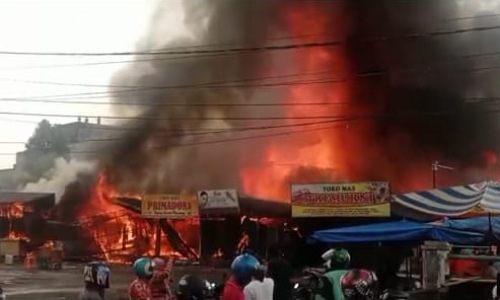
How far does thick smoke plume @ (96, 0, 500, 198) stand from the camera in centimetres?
2945

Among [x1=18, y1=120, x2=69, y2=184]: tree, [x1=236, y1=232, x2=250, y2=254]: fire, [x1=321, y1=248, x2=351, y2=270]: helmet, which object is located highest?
[x1=18, y1=120, x2=69, y2=184]: tree

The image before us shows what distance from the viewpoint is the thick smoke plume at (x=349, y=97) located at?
29.5 meters

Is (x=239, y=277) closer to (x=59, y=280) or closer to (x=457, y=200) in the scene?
(x=457, y=200)

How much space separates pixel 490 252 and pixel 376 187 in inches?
199

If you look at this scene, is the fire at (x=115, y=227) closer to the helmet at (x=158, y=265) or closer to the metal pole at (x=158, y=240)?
the metal pole at (x=158, y=240)

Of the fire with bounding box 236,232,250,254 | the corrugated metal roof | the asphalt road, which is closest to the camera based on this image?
the asphalt road

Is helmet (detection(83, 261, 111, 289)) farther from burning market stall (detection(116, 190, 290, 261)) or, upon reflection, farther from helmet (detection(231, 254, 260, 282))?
burning market stall (detection(116, 190, 290, 261))

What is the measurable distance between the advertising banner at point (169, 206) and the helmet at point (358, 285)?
19.2m

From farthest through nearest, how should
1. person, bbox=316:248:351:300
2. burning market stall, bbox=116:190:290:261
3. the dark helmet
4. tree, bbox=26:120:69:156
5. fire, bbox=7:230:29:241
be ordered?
1. tree, bbox=26:120:69:156
2. fire, bbox=7:230:29:241
3. burning market stall, bbox=116:190:290:261
4. person, bbox=316:248:351:300
5. the dark helmet

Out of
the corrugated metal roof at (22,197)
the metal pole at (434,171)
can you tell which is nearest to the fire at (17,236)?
the corrugated metal roof at (22,197)

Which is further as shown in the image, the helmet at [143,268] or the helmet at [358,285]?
the helmet at [143,268]

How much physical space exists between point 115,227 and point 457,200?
19.8 m

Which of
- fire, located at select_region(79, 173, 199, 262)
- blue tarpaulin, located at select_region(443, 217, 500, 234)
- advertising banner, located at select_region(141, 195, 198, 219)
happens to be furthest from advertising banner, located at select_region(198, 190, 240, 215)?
blue tarpaulin, located at select_region(443, 217, 500, 234)

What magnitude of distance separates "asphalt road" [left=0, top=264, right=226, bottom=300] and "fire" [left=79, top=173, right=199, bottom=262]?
146 centimetres
